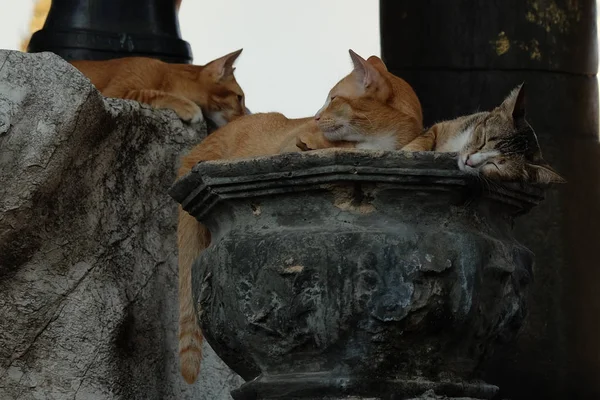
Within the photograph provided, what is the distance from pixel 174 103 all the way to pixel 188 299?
798mm

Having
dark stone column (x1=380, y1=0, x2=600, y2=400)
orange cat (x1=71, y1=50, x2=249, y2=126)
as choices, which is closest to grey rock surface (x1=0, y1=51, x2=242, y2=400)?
orange cat (x1=71, y1=50, x2=249, y2=126)

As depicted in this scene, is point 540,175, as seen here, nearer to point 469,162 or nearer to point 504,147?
→ point 504,147

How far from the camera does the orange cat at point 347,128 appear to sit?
3064 mm

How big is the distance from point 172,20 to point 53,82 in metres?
1.11

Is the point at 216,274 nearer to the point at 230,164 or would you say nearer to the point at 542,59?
the point at 230,164

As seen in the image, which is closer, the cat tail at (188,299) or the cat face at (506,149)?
the cat face at (506,149)

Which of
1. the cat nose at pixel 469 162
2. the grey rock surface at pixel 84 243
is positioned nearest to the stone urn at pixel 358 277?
the cat nose at pixel 469 162

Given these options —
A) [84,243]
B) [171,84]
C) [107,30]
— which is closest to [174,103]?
[171,84]

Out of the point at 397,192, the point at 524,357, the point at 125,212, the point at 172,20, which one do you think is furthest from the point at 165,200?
the point at 524,357

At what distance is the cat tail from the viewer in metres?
2.95

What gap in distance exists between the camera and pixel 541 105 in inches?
→ 176

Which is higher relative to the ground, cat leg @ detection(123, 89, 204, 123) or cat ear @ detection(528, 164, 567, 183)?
cat leg @ detection(123, 89, 204, 123)

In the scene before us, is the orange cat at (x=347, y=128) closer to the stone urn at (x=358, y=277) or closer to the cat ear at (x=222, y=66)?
the stone urn at (x=358, y=277)

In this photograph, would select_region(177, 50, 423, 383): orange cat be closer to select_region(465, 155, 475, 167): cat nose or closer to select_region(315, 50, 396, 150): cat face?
select_region(315, 50, 396, 150): cat face
